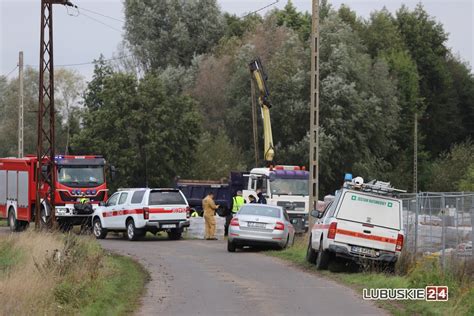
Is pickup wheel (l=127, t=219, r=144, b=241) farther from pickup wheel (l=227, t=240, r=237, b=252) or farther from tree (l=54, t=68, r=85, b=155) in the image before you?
tree (l=54, t=68, r=85, b=155)

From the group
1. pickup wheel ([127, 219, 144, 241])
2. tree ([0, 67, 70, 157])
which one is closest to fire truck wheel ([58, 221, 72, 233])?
pickup wheel ([127, 219, 144, 241])

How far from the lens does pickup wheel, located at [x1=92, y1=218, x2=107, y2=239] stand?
36094 mm

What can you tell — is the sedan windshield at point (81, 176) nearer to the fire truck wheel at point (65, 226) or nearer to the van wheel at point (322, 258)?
the fire truck wheel at point (65, 226)

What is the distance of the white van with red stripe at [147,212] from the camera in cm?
3388

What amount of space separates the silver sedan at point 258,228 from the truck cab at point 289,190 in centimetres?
882

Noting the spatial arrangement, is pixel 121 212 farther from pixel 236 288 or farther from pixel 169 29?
pixel 169 29

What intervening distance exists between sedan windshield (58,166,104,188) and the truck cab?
6.39m

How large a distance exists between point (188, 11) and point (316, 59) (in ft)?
166

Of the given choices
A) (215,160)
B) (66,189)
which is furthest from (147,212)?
(215,160)

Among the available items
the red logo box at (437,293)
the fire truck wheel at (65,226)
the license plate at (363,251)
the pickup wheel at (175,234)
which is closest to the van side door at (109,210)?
the pickup wheel at (175,234)

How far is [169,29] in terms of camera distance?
79562 mm

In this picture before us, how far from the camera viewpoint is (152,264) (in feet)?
78.1

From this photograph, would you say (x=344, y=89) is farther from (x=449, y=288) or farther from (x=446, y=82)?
(x=449, y=288)

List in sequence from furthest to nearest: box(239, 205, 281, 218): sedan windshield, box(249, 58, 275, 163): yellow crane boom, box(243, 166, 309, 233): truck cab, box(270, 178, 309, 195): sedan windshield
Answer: box(249, 58, 275, 163): yellow crane boom < box(270, 178, 309, 195): sedan windshield < box(243, 166, 309, 233): truck cab < box(239, 205, 281, 218): sedan windshield
